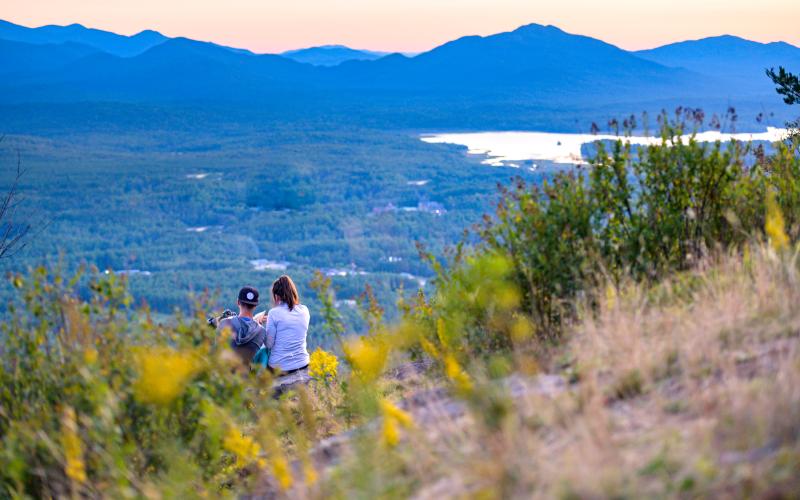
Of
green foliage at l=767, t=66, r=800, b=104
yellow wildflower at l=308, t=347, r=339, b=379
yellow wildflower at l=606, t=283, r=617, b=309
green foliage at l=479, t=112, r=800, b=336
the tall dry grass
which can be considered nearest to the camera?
the tall dry grass

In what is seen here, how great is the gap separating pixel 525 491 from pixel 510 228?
10.2 feet

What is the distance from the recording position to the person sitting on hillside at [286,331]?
820 centimetres

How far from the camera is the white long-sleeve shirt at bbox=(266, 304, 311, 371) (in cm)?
820

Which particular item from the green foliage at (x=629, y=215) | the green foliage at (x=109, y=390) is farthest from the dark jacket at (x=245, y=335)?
the green foliage at (x=109, y=390)

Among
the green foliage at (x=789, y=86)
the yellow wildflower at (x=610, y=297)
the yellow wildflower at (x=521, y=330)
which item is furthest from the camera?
the green foliage at (x=789, y=86)

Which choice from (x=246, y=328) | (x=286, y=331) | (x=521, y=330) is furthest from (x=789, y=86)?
(x=521, y=330)

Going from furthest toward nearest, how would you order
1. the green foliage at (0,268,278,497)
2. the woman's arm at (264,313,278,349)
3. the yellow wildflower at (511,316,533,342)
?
the woman's arm at (264,313,278,349), the yellow wildflower at (511,316,533,342), the green foliage at (0,268,278,497)

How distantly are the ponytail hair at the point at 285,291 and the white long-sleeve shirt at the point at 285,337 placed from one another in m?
0.06

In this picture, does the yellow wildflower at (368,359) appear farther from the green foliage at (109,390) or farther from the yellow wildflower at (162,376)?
the yellow wildflower at (162,376)

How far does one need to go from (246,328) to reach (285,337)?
1.23ft

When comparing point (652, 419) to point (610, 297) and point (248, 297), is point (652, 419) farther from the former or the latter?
point (248, 297)

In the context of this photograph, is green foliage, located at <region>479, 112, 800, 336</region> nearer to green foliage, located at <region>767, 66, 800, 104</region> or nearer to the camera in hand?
the camera in hand

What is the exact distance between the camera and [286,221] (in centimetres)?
17125

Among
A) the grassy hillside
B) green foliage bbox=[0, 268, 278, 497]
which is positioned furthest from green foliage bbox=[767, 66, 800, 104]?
green foliage bbox=[0, 268, 278, 497]
